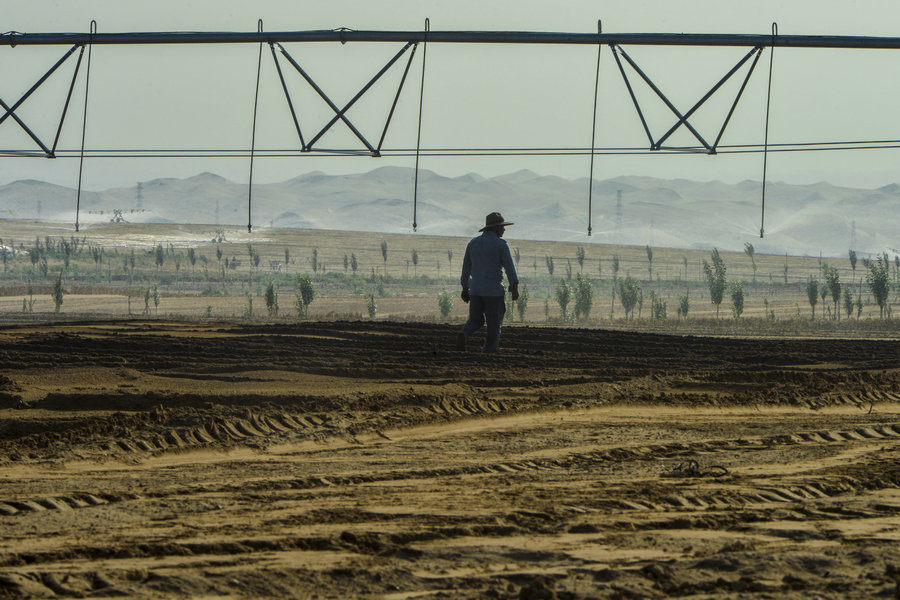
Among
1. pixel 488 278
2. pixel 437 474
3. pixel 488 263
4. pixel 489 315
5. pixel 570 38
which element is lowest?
pixel 437 474

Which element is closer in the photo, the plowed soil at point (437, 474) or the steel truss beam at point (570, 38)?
the plowed soil at point (437, 474)

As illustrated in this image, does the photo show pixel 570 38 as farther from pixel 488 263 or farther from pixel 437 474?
pixel 437 474

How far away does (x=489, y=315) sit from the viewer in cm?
1531

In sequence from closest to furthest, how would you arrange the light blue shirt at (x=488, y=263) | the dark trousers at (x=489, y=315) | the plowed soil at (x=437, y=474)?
the plowed soil at (x=437, y=474)
the light blue shirt at (x=488, y=263)
the dark trousers at (x=489, y=315)

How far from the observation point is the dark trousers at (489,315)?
1528 centimetres

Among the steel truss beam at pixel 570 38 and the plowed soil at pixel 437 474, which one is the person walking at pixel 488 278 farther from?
the steel truss beam at pixel 570 38

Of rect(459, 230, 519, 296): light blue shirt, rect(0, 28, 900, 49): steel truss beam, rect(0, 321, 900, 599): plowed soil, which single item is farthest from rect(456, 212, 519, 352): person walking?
rect(0, 28, 900, 49): steel truss beam

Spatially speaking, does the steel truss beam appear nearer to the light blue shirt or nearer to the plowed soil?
the light blue shirt

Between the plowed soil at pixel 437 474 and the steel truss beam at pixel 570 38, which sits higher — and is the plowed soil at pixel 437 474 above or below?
below

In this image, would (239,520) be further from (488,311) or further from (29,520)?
(488,311)

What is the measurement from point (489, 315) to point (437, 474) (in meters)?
7.39

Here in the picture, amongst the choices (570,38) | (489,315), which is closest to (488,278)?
(489,315)

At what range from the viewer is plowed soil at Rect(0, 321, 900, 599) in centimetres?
529

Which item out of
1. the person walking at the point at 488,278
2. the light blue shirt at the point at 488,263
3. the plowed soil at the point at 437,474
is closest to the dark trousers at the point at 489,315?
the person walking at the point at 488,278
